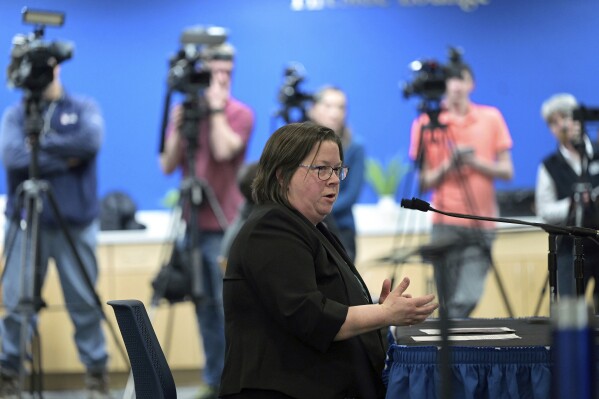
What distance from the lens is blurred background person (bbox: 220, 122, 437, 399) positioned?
2.10 m

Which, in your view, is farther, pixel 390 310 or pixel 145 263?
pixel 145 263

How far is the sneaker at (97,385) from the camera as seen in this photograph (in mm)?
4680

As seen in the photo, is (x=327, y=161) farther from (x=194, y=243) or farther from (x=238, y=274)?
(x=194, y=243)

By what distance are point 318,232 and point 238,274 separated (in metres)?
0.22

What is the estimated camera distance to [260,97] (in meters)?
6.54

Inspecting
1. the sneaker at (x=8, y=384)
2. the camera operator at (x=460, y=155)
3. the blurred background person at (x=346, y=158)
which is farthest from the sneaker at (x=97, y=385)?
the camera operator at (x=460, y=155)

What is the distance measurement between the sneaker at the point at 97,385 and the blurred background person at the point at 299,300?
8.61 feet

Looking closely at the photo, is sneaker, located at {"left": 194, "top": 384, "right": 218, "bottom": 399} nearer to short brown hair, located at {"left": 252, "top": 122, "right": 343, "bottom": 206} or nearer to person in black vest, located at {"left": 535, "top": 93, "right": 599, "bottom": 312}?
person in black vest, located at {"left": 535, "top": 93, "right": 599, "bottom": 312}

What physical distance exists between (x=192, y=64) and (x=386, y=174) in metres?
1.95

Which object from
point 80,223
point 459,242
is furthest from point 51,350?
point 459,242

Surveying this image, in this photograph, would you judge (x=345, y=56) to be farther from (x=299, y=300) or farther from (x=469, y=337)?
(x=299, y=300)

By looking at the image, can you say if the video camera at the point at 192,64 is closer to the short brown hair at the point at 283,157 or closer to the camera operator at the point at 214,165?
the camera operator at the point at 214,165

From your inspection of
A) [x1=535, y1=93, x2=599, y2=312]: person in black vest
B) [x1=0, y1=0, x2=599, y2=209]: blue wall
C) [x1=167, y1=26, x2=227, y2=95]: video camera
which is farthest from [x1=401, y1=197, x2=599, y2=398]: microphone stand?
[x1=0, y1=0, x2=599, y2=209]: blue wall

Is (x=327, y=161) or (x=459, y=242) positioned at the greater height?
(x=327, y=161)
